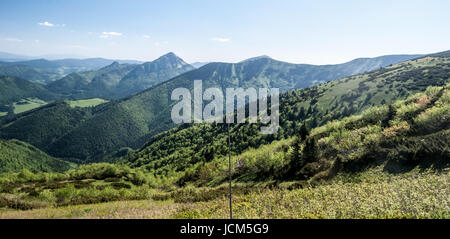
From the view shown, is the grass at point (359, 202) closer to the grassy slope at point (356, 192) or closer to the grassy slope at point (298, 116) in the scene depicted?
the grassy slope at point (356, 192)

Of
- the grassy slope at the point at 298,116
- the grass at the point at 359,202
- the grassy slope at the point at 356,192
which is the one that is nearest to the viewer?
the grass at the point at 359,202

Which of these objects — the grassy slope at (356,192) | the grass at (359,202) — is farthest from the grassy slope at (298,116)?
the grass at (359,202)

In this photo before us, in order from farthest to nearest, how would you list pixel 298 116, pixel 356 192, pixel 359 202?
pixel 298 116 < pixel 356 192 < pixel 359 202

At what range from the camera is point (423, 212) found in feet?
35.8

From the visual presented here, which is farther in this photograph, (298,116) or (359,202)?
(298,116)

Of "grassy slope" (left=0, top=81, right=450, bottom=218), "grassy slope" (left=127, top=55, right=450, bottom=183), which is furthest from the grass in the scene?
"grassy slope" (left=127, top=55, right=450, bottom=183)

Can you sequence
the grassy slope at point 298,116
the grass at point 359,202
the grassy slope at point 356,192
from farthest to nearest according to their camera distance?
1. the grassy slope at point 298,116
2. the grassy slope at point 356,192
3. the grass at point 359,202

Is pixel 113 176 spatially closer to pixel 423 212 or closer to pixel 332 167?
pixel 332 167

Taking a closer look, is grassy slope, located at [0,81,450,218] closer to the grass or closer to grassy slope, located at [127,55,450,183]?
the grass

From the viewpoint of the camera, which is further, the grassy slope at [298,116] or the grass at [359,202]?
the grassy slope at [298,116]

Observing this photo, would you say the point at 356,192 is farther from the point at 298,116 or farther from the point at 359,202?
the point at 298,116

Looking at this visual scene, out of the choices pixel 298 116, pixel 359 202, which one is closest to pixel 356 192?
pixel 359 202
